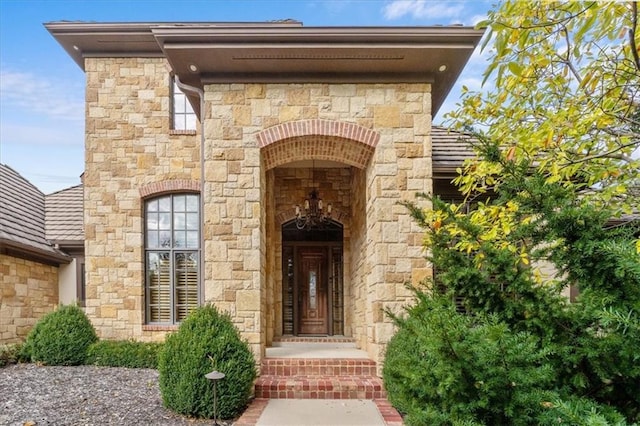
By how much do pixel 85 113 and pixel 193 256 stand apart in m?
3.77

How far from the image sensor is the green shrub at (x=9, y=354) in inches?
284

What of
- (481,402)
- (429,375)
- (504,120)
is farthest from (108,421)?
(504,120)

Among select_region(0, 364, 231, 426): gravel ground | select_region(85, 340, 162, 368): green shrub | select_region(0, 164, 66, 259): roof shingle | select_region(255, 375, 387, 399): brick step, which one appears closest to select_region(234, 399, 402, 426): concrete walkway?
select_region(255, 375, 387, 399): brick step

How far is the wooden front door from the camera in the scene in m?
9.30

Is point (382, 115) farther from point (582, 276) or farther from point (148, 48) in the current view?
point (148, 48)

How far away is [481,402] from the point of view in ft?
7.55

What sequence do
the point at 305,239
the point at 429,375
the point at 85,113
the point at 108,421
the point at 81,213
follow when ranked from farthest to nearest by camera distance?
the point at 81,213 → the point at 305,239 → the point at 85,113 → the point at 108,421 → the point at 429,375

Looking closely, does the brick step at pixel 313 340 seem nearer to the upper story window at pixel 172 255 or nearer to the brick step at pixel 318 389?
the upper story window at pixel 172 255

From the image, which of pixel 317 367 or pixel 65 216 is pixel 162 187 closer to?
pixel 65 216

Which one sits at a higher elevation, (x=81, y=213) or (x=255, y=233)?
(x=81, y=213)

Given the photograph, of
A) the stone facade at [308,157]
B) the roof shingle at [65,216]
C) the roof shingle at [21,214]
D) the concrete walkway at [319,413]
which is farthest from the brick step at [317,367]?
the roof shingle at [65,216]

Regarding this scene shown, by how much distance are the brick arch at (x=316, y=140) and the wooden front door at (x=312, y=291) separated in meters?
3.58

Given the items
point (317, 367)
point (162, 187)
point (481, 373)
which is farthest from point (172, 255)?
point (481, 373)

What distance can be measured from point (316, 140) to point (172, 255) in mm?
4669
